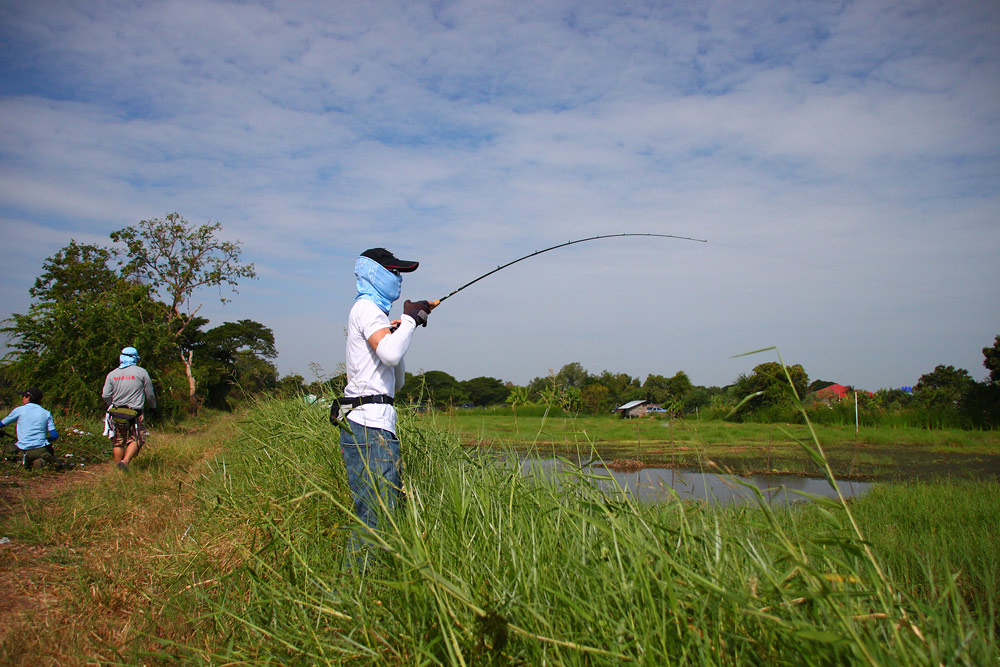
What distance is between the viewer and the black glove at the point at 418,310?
3213mm

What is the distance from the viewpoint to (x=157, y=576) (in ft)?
10.6

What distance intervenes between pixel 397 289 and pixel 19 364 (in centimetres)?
1314

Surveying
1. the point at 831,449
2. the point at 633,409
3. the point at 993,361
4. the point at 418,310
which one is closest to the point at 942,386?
the point at 993,361

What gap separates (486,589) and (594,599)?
33 cm

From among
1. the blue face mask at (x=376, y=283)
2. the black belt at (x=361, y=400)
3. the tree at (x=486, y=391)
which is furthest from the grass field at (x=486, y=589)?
the tree at (x=486, y=391)

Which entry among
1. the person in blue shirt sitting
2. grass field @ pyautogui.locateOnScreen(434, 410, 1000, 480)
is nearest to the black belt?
grass field @ pyautogui.locateOnScreen(434, 410, 1000, 480)

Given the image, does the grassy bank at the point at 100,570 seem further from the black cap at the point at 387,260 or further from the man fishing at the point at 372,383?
the black cap at the point at 387,260

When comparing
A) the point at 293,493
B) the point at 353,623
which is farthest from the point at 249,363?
the point at 353,623

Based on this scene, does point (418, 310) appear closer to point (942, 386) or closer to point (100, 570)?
point (100, 570)

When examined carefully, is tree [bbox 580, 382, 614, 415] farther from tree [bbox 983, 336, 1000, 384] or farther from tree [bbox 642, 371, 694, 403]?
tree [bbox 983, 336, 1000, 384]

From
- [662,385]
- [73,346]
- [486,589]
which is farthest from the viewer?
[662,385]

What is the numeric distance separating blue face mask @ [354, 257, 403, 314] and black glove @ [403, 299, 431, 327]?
0.30 ft

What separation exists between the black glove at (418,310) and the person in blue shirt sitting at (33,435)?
261 inches

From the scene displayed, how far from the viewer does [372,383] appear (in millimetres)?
2957
